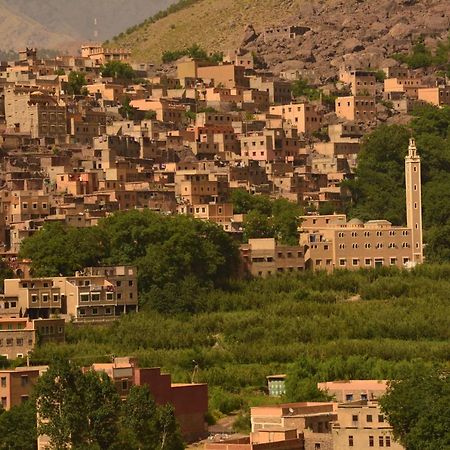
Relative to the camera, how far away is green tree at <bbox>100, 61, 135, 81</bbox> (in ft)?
337

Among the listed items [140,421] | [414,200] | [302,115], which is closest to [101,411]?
[140,421]

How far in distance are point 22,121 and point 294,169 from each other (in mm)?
10172

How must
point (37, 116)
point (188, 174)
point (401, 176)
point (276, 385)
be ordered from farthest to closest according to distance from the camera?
point (37, 116)
point (401, 176)
point (188, 174)
point (276, 385)

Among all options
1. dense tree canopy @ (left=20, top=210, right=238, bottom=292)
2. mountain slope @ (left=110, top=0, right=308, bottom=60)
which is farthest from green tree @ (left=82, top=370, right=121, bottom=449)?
mountain slope @ (left=110, top=0, right=308, bottom=60)

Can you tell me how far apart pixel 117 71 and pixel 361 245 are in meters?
28.3

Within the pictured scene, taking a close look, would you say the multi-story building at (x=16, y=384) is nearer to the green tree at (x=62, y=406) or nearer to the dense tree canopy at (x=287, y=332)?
the dense tree canopy at (x=287, y=332)

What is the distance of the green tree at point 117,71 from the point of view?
102688 millimetres

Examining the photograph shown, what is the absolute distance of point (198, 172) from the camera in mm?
83312

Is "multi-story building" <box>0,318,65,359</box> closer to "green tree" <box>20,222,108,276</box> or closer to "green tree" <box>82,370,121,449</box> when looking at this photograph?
"green tree" <box>20,222,108,276</box>

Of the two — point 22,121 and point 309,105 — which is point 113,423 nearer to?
point 22,121

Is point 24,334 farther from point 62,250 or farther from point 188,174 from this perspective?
point 188,174

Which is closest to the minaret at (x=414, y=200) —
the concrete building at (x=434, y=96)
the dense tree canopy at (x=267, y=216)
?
the dense tree canopy at (x=267, y=216)

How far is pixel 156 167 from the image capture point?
85.8 meters

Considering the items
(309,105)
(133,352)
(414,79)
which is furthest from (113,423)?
(414,79)
